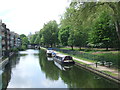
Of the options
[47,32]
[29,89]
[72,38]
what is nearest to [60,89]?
[29,89]

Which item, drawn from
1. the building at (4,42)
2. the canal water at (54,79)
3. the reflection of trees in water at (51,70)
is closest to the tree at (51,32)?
the building at (4,42)

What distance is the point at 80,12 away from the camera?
22.1 metres

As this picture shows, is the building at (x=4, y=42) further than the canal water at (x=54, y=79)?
Yes

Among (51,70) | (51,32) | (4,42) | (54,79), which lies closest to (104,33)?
(51,70)

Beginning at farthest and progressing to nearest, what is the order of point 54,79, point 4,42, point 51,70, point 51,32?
point 51,32
point 4,42
point 51,70
point 54,79

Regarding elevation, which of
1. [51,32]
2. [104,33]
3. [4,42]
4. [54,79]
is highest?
[51,32]

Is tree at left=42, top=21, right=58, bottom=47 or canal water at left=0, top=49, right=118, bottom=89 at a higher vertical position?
tree at left=42, top=21, right=58, bottom=47

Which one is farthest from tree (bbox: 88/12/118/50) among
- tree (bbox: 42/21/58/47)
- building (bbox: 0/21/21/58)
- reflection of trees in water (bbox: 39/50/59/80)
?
tree (bbox: 42/21/58/47)

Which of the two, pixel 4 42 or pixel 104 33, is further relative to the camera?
pixel 4 42

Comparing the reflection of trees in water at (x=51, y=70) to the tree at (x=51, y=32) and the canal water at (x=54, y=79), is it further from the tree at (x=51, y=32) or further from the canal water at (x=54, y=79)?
the tree at (x=51, y=32)

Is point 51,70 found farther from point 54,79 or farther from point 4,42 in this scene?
point 4,42

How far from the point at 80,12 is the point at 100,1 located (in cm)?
355

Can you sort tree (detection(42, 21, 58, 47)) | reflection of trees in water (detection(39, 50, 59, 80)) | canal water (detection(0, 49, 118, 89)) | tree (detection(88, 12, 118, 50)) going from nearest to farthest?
canal water (detection(0, 49, 118, 89)), reflection of trees in water (detection(39, 50, 59, 80)), tree (detection(88, 12, 118, 50)), tree (detection(42, 21, 58, 47))

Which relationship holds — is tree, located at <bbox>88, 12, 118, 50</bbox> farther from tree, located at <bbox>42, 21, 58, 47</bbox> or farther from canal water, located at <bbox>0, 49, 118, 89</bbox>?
tree, located at <bbox>42, 21, 58, 47</bbox>
